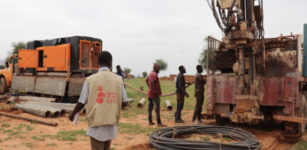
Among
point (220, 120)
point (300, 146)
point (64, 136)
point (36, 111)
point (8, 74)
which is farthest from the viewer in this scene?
point (8, 74)

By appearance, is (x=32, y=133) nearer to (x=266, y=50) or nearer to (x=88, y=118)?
(x=88, y=118)

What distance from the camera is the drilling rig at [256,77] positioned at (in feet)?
19.1

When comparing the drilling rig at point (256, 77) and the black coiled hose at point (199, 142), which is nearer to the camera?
the black coiled hose at point (199, 142)

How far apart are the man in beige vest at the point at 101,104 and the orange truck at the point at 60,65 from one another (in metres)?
9.24

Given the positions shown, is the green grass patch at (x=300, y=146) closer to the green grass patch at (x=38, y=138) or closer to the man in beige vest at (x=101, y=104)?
the man in beige vest at (x=101, y=104)

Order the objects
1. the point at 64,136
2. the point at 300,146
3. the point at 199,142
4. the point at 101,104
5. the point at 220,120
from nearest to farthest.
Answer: the point at 101,104 < the point at 199,142 < the point at 300,146 < the point at 64,136 < the point at 220,120

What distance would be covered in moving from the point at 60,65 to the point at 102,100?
35.8 ft

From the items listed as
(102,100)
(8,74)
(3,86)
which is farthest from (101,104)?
(3,86)

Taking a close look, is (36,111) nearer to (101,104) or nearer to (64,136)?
(64,136)

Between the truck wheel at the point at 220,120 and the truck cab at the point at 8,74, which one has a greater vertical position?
the truck cab at the point at 8,74

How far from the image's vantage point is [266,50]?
22.8ft

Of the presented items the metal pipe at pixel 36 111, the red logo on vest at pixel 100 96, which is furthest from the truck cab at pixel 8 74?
the red logo on vest at pixel 100 96

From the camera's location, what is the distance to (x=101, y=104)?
2.84 metres

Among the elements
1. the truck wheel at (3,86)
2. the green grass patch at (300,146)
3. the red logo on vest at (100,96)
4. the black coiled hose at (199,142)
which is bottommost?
the green grass patch at (300,146)
